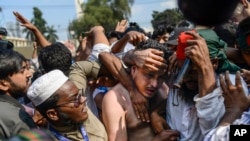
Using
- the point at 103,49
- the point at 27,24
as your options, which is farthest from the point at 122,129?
the point at 27,24

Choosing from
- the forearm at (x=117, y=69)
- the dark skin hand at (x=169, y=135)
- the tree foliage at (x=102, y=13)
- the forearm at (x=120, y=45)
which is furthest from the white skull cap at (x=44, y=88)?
the tree foliage at (x=102, y=13)

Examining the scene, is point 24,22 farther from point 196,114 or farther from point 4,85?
point 196,114

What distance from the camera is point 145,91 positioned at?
2.38 m

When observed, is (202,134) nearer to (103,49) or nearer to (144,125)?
(144,125)

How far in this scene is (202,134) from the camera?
2.12 metres

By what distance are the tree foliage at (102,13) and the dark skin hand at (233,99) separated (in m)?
40.0

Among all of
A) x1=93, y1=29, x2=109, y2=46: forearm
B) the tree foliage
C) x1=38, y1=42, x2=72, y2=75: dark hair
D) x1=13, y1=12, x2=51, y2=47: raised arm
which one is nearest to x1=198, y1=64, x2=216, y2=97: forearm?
x1=38, y1=42, x2=72, y2=75: dark hair

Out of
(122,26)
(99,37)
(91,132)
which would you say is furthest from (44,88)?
(122,26)

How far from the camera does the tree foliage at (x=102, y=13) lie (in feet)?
143

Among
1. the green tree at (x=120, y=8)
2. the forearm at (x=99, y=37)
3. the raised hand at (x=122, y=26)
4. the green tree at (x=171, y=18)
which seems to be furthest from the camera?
the green tree at (x=120, y=8)

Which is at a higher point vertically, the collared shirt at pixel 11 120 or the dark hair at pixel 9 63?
the dark hair at pixel 9 63

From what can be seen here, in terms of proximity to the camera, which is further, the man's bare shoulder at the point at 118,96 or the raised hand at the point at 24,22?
the raised hand at the point at 24,22

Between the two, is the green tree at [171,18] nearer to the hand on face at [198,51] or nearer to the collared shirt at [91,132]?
the hand on face at [198,51]

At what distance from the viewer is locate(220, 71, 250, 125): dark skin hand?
6.36 feet
